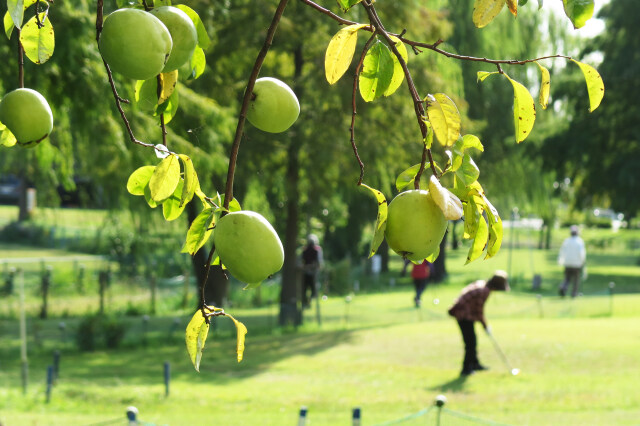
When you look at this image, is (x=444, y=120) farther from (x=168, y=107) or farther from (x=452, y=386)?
(x=452, y=386)

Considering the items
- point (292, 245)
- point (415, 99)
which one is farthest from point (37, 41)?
point (292, 245)

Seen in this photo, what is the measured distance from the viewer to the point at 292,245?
42.2 feet

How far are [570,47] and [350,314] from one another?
10306 millimetres

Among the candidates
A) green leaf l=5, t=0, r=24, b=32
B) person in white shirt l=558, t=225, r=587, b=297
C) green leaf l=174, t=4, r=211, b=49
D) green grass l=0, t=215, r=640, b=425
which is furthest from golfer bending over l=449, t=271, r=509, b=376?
green leaf l=5, t=0, r=24, b=32

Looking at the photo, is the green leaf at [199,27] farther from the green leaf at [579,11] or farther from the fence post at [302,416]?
the fence post at [302,416]

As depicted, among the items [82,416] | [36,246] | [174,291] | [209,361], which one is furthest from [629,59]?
[36,246]

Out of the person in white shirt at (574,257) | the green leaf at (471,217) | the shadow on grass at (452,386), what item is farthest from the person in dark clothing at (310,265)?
the green leaf at (471,217)

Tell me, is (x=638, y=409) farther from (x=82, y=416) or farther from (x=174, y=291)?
(x=174, y=291)

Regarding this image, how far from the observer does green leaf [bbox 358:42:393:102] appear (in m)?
1.13

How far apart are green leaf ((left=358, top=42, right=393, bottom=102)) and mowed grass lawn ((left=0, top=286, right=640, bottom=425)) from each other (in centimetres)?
432

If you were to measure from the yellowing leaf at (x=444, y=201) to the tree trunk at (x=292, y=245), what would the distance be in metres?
10.6

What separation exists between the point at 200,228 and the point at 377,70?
0.34 metres

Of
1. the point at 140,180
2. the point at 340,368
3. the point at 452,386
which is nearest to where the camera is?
the point at 140,180

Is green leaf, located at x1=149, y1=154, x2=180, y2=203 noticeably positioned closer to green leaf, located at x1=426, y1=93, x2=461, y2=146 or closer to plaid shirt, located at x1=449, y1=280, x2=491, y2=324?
green leaf, located at x1=426, y1=93, x2=461, y2=146
